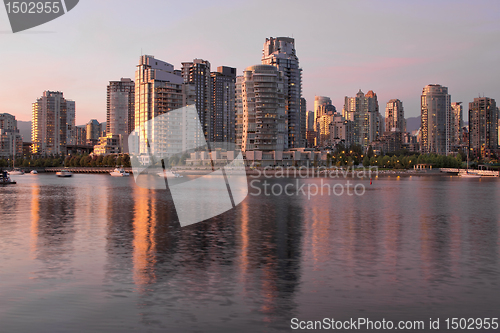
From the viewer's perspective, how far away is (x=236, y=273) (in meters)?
23.8

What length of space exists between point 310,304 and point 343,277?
200 inches

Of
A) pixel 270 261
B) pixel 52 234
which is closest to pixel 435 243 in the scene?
pixel 270 261

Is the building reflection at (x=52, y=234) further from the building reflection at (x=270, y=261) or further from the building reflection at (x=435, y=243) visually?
the building reflection at (x=435, y=243)

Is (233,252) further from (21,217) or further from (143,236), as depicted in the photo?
(21,217)

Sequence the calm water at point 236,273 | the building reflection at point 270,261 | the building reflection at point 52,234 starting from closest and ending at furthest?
1. the calm water at point 236,273
2. the building reflection at point 270,261
3. the building reflection at point 52,234

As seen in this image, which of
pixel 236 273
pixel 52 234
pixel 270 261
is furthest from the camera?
pixel 52 234

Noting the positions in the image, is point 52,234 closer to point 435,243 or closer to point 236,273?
point 236,273

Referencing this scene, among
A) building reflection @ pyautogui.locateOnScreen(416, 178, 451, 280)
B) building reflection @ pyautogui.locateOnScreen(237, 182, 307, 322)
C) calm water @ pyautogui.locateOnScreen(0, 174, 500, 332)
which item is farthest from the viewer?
building reflection @ pyautogui.locateOnScreen(416, 178, 451, 280)

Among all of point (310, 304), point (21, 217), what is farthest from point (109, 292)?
point (21, 217)

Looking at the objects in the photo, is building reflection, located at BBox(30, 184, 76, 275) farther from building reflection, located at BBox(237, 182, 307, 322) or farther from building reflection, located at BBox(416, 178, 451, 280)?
building reflection, located at BBox(416, 178, 451, 280)

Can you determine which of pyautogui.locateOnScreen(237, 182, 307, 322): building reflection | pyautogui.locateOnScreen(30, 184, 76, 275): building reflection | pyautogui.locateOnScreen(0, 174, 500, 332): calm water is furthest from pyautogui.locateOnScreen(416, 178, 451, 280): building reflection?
pyautogui.locateOnScreen(30, 184, 76, 275): building reflection

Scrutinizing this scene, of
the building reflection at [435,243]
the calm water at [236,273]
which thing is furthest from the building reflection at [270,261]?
the building reflection at [435,243]

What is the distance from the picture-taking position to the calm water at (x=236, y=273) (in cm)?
1722

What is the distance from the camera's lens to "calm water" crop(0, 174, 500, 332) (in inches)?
678
